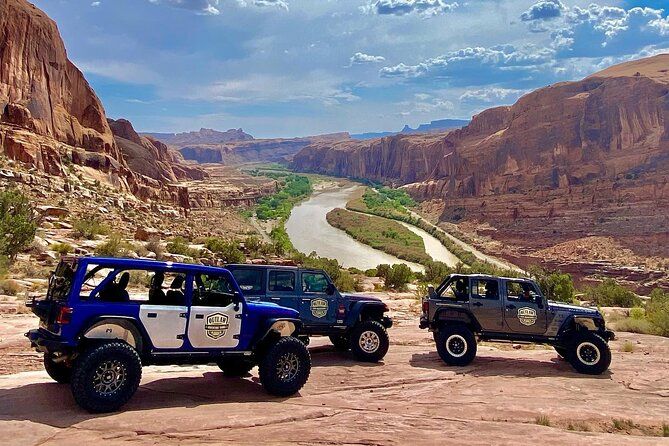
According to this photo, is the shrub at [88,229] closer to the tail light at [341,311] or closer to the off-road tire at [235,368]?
the tail light at [341,311]

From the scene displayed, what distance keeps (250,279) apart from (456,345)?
491 cm

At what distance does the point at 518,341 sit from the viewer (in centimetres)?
1195

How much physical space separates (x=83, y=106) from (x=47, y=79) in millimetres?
7561

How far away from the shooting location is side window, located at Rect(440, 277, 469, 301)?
1218 centimetres

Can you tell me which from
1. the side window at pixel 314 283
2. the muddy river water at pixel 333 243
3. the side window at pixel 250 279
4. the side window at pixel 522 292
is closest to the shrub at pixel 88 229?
the side window at pixel 250 279

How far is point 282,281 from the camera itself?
37.2 feet

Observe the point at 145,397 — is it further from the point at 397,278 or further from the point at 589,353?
the point at 397,278

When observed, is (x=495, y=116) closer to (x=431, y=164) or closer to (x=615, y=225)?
(x=431, y=164)

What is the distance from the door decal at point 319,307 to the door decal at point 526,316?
174 inches

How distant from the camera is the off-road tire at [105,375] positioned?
658cm

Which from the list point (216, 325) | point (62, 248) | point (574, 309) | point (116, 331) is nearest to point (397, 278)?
point (62, 248)

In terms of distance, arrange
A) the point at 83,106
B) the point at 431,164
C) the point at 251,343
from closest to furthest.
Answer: the point at 251,343
the point at 83,106
the point at 431,164

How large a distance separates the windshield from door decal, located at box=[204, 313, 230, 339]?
1985 millimetres

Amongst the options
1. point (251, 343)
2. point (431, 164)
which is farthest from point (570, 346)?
point (431, 164)
